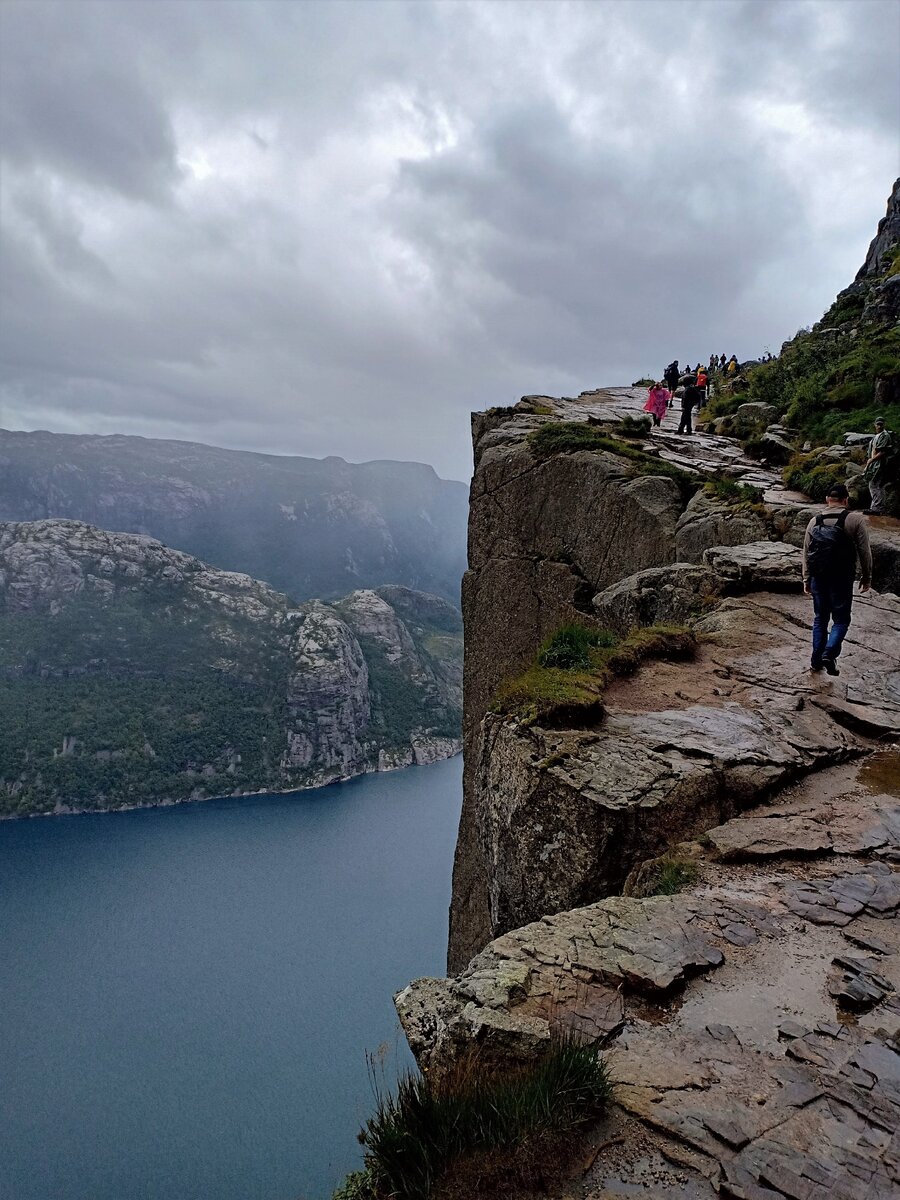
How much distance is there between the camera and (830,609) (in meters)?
10.3

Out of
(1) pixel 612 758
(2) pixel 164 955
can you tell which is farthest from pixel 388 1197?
(2) pixel 164 955

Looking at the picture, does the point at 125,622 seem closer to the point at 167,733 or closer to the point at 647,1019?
the point at 167,733

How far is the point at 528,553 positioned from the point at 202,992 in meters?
70.9

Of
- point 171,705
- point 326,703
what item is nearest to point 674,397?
point 326,703

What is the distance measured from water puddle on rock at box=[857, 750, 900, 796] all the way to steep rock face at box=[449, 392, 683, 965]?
10.0m

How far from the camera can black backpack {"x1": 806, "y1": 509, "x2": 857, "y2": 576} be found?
33.2 ft

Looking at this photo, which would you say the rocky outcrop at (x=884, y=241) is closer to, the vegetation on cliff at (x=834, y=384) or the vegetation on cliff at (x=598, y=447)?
the vegetation on cliff at (x=834, y=384)

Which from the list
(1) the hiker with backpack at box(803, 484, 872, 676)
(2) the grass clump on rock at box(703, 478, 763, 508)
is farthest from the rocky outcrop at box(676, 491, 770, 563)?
(1) the hiker with backpack at box(803, 484, 872, 676)

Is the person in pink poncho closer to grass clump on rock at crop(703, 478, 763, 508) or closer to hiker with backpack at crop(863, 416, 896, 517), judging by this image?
grass clump on rock at crop(703, 478, 763, 508)

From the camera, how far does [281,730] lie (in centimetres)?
16600

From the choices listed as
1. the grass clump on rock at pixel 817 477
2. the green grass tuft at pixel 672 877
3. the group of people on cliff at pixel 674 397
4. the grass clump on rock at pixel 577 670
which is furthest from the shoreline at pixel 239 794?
the green grass tuft at pixel 672 877

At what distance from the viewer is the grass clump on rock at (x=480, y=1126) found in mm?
3197

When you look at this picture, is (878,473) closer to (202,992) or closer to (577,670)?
(577,670)

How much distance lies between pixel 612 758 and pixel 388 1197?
16.8ft
